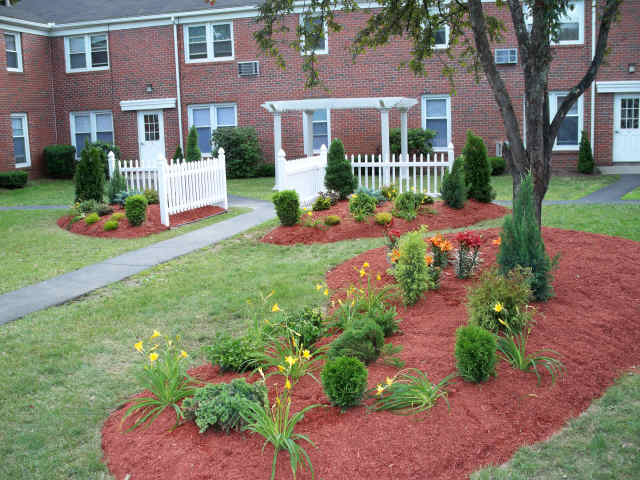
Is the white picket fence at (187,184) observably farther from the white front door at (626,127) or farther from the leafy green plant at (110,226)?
the white front door at (626,127)

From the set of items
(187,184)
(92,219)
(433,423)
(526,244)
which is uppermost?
(187,184)

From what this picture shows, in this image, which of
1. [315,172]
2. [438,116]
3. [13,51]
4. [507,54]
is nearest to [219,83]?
[13,51]

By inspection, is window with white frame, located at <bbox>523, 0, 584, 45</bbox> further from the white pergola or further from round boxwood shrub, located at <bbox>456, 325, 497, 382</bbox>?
round boxwood shrub, located at <bbox>456, 325, 497, 382</bbox>

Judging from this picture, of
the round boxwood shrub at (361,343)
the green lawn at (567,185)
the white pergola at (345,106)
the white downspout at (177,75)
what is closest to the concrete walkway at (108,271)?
the round boxwood shrub at (361,343)

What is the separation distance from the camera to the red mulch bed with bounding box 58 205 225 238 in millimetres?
12289

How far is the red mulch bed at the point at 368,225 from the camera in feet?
35.9

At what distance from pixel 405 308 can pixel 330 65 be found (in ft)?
61.5

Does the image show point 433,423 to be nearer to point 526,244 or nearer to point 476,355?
point 476,355

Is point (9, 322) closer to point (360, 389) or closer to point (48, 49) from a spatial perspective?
point (360, 389)

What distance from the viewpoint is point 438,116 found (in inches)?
923

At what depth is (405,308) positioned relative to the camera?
636 centimetres

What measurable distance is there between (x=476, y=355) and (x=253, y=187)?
1655cm

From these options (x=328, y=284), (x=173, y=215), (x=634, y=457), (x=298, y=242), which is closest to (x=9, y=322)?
(x=328, y=284)

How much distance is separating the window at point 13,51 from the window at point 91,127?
2798 mm
